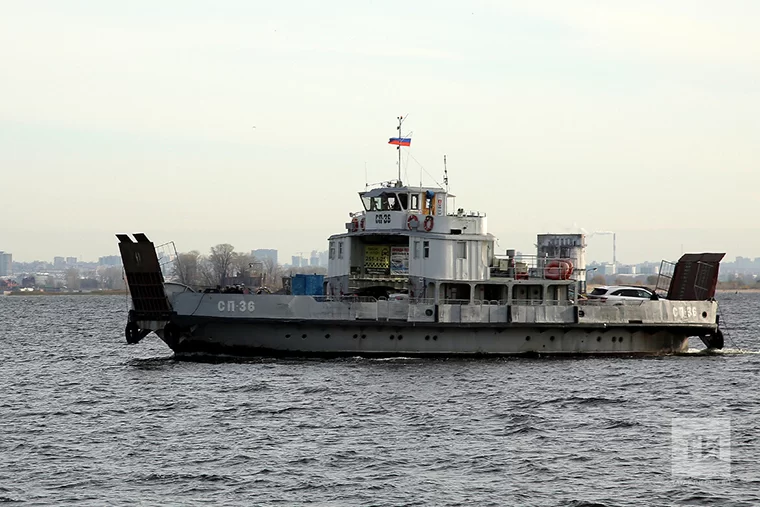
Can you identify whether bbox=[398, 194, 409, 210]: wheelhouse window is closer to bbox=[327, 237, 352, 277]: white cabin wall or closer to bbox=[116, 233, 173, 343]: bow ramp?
bbox=[327, 237, 352, 277]: white cabin wall

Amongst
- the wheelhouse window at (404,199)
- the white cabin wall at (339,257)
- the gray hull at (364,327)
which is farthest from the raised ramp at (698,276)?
the white cabin wall at (339,257)

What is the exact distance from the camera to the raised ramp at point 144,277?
39688mm

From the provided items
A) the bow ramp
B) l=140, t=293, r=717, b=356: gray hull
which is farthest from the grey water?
the bow ramp

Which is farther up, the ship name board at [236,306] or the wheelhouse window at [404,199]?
the wheelhouse window at [404,199]

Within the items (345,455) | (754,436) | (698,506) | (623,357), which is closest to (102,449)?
(345,455)

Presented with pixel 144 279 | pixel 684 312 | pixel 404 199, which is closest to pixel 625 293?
pixel 684 312

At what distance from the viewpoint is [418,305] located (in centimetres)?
3928

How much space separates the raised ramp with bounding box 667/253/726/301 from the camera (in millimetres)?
45969

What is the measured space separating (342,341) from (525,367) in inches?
262

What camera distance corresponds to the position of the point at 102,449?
2495 centimetres

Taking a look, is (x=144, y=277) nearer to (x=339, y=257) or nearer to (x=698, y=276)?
(x=339, y=257)

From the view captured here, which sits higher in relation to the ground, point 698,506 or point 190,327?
point 190,327

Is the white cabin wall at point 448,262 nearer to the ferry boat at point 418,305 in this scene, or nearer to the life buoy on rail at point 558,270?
the ferry boat at point 418,305

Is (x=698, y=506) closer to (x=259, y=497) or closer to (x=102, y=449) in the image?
(x=259, y=497)
